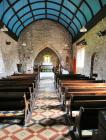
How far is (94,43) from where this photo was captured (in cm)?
926

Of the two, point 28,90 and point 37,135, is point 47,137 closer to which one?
point 37,135

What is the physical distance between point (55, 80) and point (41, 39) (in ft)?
23.4

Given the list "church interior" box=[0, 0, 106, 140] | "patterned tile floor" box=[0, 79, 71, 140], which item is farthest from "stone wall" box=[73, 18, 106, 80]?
"patterned tile floor" box=[0, 79, 71, 140]

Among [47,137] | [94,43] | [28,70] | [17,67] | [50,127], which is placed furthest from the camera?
[28,70]

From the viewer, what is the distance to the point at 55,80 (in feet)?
34.4

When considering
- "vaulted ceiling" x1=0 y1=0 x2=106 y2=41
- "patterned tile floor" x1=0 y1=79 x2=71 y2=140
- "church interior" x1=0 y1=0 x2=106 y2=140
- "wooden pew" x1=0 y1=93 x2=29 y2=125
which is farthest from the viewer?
"vaulted ceiling" x1=0 y1=0 x2=106 y2=41

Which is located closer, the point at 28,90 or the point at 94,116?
the point at 94,116

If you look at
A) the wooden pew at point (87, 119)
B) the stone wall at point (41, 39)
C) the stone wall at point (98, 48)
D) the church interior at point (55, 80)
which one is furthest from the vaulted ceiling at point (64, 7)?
the wooden pew at point (87, 119)

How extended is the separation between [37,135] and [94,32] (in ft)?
23.1

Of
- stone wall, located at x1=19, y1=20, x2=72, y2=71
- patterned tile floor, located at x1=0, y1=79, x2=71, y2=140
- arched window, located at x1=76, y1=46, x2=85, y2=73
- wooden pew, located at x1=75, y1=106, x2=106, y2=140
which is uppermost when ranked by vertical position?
stone wall, located at x1=19, y1=20, x2=72, y2=71

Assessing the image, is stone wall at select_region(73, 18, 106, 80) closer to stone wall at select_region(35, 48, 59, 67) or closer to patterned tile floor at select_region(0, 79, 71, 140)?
patterned tile floor at select_region(0, 79, 71, 140)

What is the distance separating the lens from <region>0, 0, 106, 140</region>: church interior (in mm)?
3652

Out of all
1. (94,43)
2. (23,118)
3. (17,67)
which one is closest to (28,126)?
(23,118)

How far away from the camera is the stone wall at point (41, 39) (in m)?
16.2
